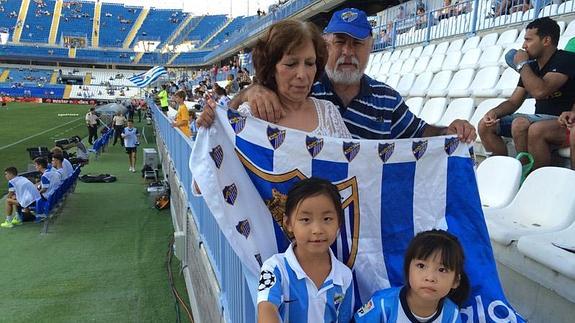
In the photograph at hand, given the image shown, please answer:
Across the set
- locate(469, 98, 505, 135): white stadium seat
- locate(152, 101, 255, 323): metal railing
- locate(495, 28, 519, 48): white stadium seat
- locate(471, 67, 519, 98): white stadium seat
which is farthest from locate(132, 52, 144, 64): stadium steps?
locate(152, 101, 255, 323): metal railing

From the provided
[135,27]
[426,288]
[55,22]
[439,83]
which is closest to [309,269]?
[426,288]

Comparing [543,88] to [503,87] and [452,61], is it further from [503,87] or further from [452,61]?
[452,61]

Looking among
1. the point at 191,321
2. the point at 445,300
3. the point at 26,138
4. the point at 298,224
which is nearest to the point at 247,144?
the point at 298,224

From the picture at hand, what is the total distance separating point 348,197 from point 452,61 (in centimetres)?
622

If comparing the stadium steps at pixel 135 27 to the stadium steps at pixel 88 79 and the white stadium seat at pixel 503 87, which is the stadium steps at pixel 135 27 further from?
the white stadium seat at pixel 503 87

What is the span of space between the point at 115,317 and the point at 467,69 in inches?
204

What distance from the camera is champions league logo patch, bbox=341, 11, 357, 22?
5.89 ft

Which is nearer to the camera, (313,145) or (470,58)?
(313,145)

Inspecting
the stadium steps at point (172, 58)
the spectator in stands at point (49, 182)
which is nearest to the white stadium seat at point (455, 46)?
the spectator in stands at point (49, 182)

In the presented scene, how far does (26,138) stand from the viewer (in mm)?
17844

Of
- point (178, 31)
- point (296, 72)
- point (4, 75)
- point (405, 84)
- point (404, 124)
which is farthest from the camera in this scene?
point (178, 31)

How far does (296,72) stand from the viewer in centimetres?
161

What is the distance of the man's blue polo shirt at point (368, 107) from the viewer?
1902 millimetres

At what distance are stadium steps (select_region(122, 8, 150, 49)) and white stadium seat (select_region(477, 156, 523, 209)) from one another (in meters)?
66.5
